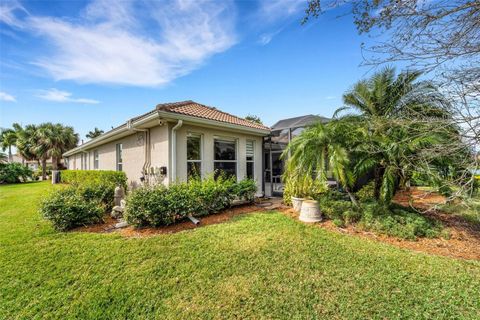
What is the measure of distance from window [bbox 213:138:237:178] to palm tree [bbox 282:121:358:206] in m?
3.11

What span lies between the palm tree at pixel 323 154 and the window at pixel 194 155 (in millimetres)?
3545

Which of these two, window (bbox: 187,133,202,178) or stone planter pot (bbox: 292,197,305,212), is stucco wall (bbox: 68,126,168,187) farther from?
stone planter pot (bbox: 292,197,305,212)

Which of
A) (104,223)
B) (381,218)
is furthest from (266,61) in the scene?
(104,223)

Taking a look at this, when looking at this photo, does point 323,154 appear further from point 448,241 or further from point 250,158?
point 250,158

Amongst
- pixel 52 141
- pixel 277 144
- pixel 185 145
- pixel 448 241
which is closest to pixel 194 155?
pixel 185 145

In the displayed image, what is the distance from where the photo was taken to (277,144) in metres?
10.7

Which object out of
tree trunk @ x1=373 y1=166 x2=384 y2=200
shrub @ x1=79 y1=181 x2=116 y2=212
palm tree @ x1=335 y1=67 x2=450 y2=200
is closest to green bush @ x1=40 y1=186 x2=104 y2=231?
shrub @ x1=79 y1=181 x2=116 y2=212

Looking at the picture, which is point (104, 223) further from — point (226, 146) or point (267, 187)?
point (267, 187)

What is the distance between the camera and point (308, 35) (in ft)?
21.0

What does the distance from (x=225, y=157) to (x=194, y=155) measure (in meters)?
1.49

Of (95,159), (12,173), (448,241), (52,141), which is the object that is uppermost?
(52,141)

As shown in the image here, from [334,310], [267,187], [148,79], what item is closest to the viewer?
Answer: [334,310]

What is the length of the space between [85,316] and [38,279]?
1558mm

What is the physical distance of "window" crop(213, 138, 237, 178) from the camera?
8648 mm
